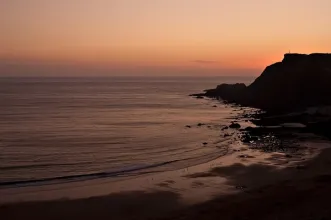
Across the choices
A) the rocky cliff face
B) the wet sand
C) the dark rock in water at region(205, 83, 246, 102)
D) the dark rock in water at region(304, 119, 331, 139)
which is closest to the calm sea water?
the wet sand

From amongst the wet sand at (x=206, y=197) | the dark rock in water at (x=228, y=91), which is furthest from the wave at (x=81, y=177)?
the dark rock in water at (x=228, y=91)

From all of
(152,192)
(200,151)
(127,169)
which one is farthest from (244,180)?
(200,151)

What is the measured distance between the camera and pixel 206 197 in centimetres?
1792

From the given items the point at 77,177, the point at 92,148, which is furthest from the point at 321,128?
the point at 77,177

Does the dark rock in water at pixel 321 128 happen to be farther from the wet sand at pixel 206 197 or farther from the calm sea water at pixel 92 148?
the wet sand at pixel 206 197

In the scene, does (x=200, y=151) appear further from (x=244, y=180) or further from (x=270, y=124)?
(x=270, y=124)

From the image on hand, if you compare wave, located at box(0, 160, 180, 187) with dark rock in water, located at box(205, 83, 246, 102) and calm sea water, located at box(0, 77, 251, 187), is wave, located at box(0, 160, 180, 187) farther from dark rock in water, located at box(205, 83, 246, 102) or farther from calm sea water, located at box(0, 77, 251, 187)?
dark rock in water, located at box(205, 83, 246, 102)

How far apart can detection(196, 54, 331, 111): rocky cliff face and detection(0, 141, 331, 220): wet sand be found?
131 ft

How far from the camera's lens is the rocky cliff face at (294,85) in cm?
6444

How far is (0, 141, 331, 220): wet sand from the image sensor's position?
50.3ft

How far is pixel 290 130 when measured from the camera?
3981 cm

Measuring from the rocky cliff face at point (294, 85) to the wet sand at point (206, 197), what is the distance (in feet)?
131

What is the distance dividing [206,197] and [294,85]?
56480 millimetres

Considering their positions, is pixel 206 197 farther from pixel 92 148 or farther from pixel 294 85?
pixel 294 85
